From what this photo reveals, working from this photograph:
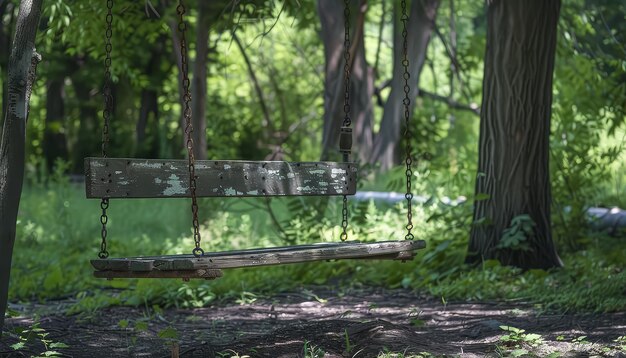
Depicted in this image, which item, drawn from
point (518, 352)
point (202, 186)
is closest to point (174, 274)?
point (202, 186)

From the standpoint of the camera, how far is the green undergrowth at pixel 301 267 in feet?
24.9

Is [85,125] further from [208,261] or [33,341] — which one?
[208,261]

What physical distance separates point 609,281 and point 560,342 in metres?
1.63

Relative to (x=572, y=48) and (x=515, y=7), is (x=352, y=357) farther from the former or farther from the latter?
(x=572, y=48)

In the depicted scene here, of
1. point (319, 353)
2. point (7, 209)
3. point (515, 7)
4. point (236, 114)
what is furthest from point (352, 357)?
point (236, 114)

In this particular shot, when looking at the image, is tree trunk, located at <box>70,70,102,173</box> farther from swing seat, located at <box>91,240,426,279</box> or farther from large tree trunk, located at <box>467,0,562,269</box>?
swing seat, located at <box>91,240,426,279</box>

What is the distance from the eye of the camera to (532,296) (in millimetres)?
7492

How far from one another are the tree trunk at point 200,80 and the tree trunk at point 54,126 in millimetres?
12337

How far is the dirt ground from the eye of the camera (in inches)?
A: 206

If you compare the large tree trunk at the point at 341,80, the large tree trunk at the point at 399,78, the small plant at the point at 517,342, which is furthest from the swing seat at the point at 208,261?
the large tree trunk at the point at 399,78

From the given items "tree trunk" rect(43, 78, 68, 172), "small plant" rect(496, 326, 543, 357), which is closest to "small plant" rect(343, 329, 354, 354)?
"small plant" rect(496, 326, 543, 357)

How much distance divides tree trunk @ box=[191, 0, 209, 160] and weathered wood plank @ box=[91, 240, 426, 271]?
5352 mm

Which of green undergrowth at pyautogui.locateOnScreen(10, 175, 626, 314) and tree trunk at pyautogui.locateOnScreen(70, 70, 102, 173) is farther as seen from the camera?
tree trunk at pyautogui.locateOnScreen(70, 70, 102, 173)

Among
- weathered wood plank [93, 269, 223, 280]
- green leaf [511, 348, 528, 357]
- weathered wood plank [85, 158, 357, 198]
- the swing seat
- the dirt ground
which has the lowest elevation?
the dirt ground
